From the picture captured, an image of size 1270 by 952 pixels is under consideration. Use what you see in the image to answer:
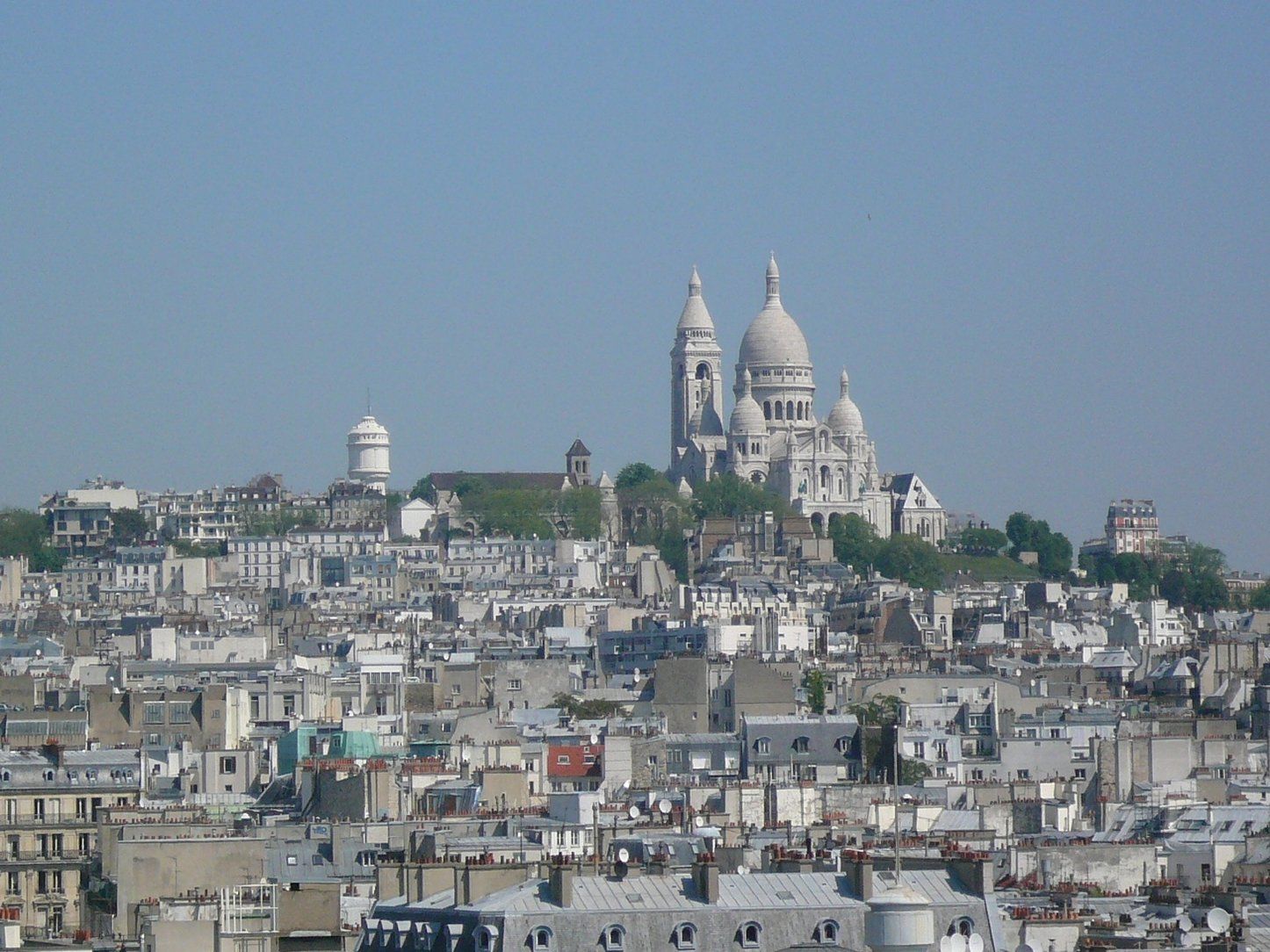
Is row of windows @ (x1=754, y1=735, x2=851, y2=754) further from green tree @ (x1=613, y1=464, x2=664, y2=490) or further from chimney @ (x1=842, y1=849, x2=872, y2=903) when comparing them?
green tree @ (x1=613, y1=464, x2=664, y2=490)

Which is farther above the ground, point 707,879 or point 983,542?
point 983,542

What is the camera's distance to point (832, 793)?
52.9 m

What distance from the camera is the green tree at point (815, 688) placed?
79.6 metres

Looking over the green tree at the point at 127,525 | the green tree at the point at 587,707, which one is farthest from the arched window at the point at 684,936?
the green tree at the point at 127,525

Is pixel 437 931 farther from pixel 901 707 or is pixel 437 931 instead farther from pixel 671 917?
pixel 901 707

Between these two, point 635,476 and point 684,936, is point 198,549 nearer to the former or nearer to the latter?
point 635,476

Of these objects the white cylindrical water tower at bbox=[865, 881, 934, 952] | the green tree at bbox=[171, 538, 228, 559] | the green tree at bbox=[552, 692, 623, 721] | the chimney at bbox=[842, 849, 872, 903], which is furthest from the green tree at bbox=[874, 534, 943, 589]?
the white cylindrical water tower at bbox=[865, 881, 934, 952]

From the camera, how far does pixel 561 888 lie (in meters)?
30.7

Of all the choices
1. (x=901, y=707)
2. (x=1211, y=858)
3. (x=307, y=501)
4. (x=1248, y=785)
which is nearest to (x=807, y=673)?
(x=901, y=707)

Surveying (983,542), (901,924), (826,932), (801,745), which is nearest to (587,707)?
(801,745)

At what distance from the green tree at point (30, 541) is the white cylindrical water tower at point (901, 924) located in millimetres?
138064

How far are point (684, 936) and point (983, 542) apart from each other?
151129 millimetres

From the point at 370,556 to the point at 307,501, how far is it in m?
38.4

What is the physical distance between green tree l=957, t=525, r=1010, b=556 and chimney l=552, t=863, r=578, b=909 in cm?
14869
